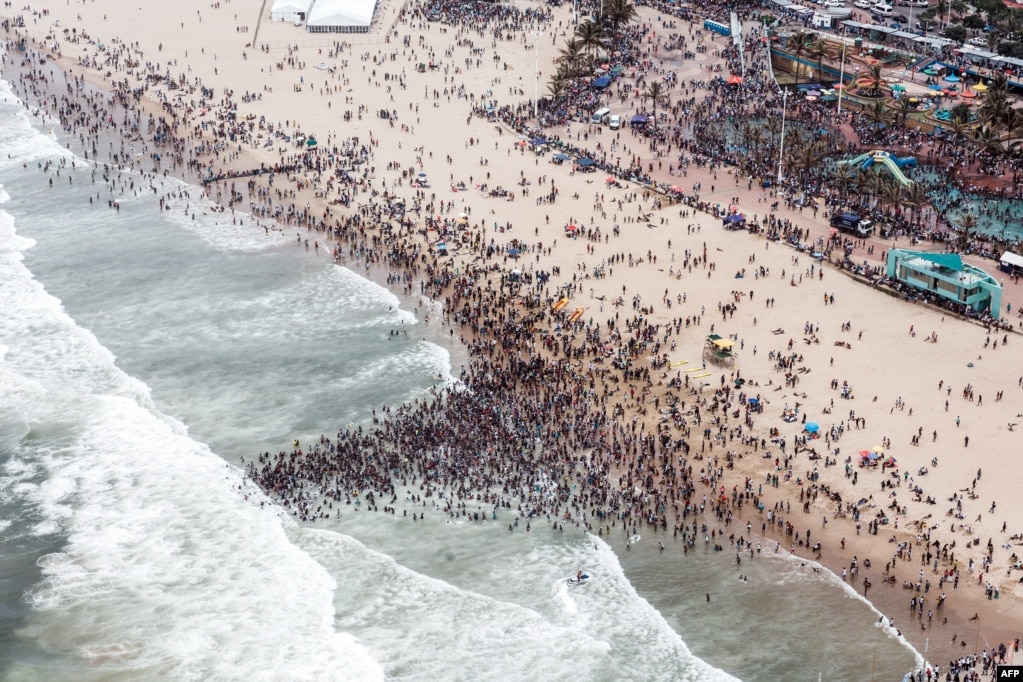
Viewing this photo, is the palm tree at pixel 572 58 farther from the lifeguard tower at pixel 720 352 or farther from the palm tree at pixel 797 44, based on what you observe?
the lifeguard tower at pixel 720 352

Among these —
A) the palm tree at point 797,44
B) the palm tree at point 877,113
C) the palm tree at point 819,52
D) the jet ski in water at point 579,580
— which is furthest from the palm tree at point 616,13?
the jet ski in water at point 579,580

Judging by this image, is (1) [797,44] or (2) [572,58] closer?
(2) [572,58]

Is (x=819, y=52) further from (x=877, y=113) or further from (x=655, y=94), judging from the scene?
(x=655, y=94)

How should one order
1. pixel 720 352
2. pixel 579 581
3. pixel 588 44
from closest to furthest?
pixel 579 581, pixel 720 352, pixel 588 44

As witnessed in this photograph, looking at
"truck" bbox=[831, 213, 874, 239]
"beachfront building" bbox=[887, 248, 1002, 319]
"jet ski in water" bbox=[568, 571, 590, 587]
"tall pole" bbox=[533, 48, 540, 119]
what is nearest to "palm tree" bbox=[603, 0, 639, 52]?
"tall pole" bbox=[533, 48, 540, 119]

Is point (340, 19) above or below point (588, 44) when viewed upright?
above

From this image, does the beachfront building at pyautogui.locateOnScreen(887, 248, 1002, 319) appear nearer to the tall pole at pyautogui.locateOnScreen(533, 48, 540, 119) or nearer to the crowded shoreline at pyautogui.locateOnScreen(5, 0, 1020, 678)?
the crowded shoreline at pyautogui.locateOnScreen(5, 0, 1020, 678)

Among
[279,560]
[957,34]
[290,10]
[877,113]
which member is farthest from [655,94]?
[279,560]
